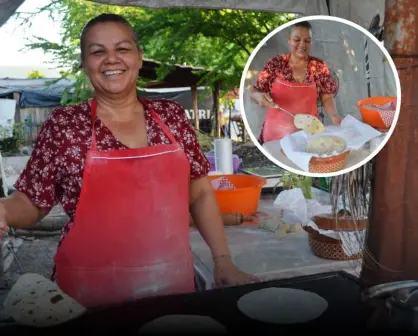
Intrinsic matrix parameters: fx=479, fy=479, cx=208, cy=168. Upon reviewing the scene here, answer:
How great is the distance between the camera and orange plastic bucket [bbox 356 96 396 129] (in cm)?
119

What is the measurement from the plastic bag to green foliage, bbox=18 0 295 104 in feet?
16.4

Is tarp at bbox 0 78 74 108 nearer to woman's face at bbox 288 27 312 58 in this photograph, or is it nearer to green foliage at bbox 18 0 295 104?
green foliage at bbox 18 0 295 104

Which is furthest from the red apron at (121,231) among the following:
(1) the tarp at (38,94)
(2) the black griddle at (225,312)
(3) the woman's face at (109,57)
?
(1) the tarp at (38,94)

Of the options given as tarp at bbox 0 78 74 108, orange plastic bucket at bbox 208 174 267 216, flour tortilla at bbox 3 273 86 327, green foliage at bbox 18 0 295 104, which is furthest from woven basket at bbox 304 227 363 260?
tarp at bbox 0 78 74 108

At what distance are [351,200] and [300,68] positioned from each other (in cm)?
46

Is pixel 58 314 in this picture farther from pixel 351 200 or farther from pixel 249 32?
pixel 249 32

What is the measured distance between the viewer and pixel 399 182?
1241mm

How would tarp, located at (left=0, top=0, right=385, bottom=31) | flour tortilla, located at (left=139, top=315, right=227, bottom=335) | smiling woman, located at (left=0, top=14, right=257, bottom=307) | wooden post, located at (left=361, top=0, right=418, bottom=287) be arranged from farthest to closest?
1. tarp, located at (left=0, top=0, right=385, bottom=31)
2. smiling woman, located at (left=0, top=14, right=257, bottom=307)
3. wooden post, located at (left=361, top=0, right=418, bottom=287)
4. flour tortilla, located at (left=139, top=315, right=227, bottom=335)

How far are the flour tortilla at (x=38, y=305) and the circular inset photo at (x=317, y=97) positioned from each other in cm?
63

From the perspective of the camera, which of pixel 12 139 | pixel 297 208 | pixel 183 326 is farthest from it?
pixel 12 139

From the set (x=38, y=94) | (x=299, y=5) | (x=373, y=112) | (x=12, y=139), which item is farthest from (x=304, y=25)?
(x=38, y=94)

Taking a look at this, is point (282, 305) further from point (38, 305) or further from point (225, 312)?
point (38, 305)

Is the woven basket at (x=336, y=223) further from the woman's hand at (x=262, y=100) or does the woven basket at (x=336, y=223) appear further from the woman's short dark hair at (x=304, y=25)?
the woman's short dark hair at (x=304, y=25)

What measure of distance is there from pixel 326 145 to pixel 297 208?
56.7 inches
